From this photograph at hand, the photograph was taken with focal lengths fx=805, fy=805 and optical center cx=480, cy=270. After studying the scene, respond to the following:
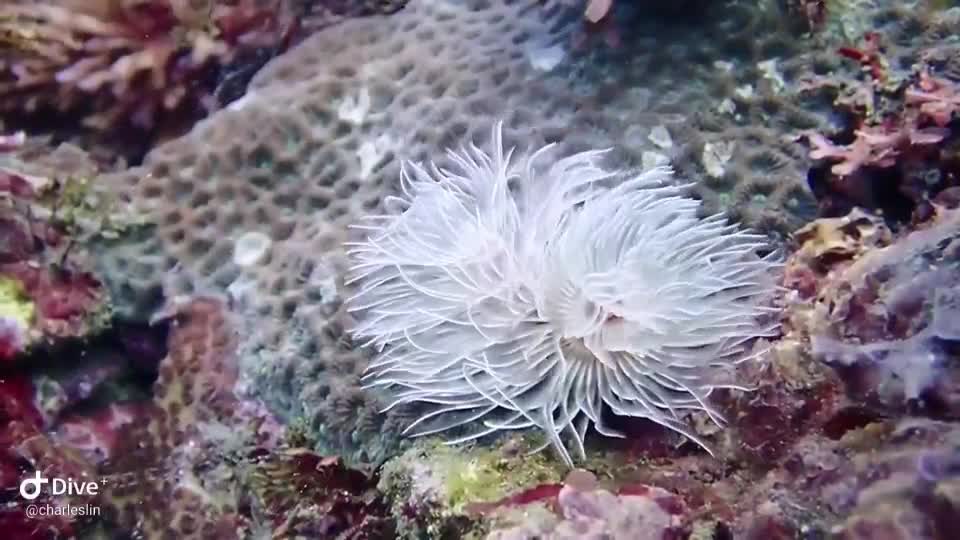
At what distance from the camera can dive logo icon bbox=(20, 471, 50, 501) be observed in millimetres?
2979

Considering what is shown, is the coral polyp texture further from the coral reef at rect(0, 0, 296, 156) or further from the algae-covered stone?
the algae-covered stone

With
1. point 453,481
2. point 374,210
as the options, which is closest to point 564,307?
point 453,481

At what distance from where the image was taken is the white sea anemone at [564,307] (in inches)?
84.7

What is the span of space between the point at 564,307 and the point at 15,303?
2257mm

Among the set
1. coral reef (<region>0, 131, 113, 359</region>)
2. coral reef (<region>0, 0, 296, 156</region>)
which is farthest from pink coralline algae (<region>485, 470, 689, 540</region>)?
coral reef (<region>0, 0, 296, 156</region>)

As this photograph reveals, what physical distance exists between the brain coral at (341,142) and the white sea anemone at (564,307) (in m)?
0.28

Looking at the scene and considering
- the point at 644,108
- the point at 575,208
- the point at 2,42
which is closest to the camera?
the point at 575,208

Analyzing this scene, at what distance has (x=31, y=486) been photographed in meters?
3.00

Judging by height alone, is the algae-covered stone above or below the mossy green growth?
above

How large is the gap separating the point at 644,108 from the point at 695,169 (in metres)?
0.31

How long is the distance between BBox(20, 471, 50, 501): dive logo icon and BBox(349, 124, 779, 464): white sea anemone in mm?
1467

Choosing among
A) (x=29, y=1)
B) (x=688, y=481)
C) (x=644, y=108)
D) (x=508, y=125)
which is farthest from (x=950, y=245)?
(x=29, y=1)

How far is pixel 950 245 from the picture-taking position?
1729 millimetres

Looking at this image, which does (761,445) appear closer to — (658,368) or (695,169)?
(658,368)
